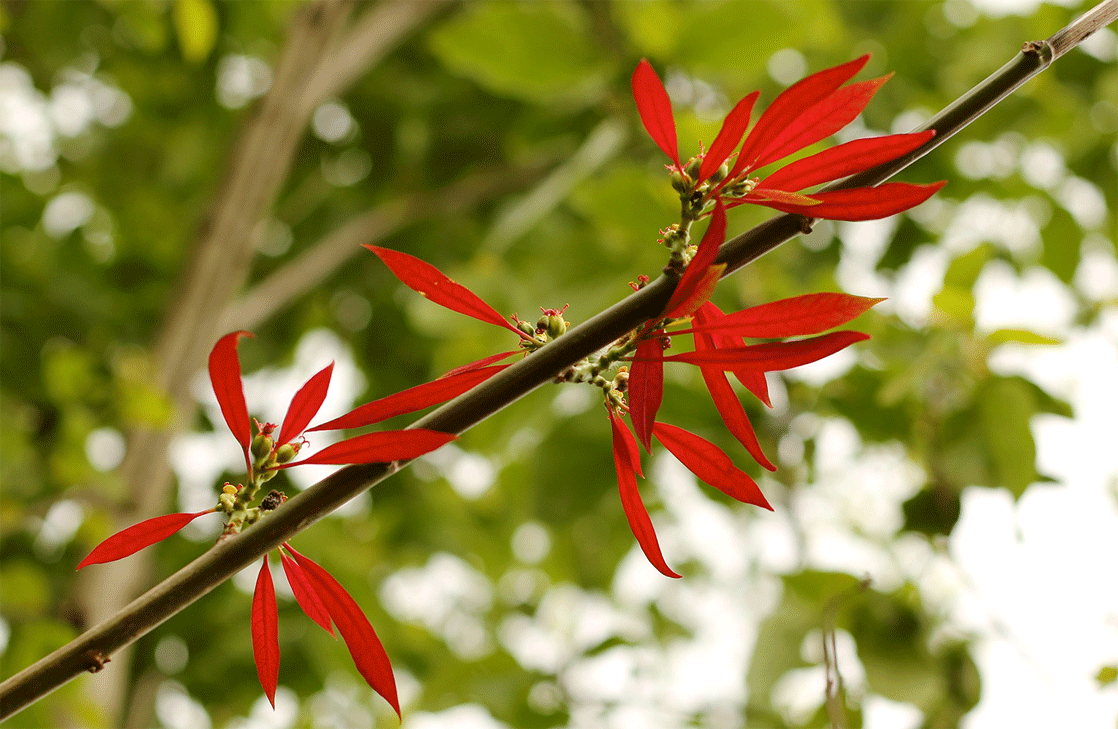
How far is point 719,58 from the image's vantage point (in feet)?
2.13

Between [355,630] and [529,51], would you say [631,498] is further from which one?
[529,51]

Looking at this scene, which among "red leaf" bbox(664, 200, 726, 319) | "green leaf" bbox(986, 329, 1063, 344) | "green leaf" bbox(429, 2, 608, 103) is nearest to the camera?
"red leaf" bbox(664, 200, 726, 319)

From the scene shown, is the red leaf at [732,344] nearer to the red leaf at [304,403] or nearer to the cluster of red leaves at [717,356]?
the cluster of red leaves at [717,356]

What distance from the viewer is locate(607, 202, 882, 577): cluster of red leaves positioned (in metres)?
0.17

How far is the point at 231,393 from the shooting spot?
8.0 inches

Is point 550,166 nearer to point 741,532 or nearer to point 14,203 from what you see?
point 741,532

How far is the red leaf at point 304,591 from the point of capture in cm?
21

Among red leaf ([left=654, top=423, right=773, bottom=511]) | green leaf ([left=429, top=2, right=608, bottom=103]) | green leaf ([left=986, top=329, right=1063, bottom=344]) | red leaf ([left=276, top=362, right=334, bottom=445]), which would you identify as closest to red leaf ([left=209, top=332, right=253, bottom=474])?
red leaf ([left=276, top=362, right=334, bottom=445])

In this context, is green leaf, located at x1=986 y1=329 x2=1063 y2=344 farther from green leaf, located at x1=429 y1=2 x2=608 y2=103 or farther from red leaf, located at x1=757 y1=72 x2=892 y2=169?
green leaf, located at x1=429 y1=2 x2=608 y2=103

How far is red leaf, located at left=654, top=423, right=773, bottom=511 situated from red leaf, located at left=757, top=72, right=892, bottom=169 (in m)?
0.08

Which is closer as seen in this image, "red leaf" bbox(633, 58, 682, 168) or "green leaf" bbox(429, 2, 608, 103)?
"red leaf" bbox(633, 58, 682, 168)

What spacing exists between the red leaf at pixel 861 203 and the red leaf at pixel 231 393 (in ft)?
0.47

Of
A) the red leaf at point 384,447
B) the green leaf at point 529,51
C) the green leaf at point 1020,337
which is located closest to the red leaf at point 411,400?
the red leaf at point 384,447

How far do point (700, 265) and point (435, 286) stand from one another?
0.25ft
